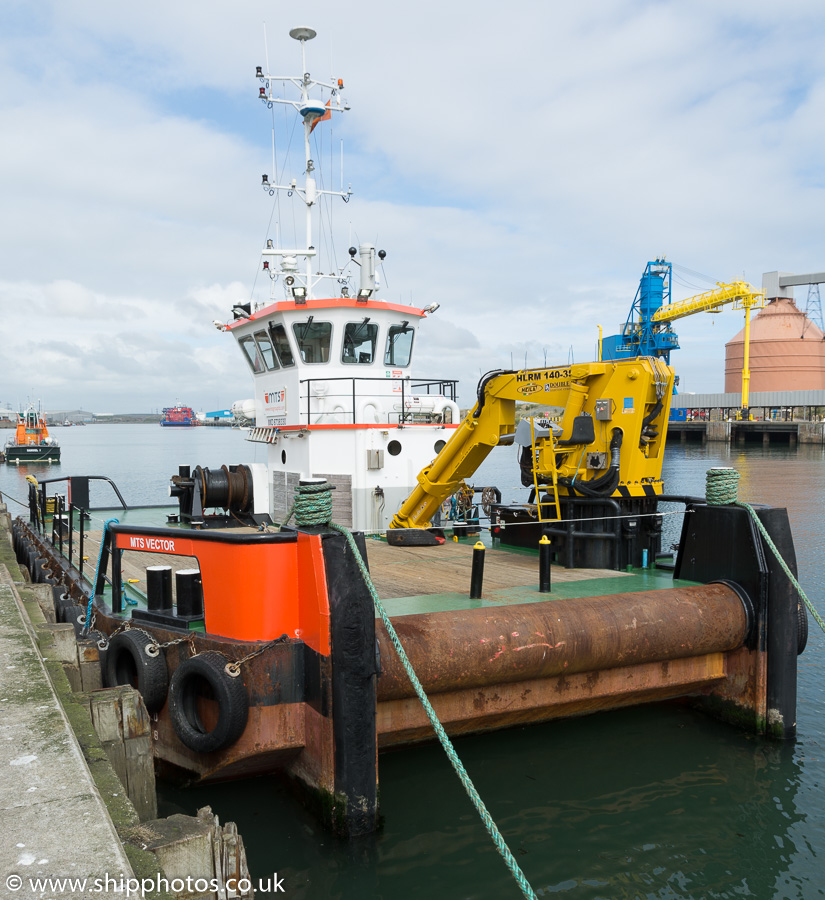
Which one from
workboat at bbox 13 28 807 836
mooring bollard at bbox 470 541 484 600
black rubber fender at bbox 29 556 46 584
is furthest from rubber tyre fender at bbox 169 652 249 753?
black rubber fender at bbox 29 556 46 584

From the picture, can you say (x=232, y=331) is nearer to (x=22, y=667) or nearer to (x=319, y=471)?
(x=319, y=471)

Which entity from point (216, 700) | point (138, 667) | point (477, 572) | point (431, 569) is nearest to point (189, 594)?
point (138, 667)

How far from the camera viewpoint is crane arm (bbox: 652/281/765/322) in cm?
6247

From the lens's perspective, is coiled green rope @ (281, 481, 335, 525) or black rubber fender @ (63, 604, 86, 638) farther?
black rubber fender @ (63, 604, 86, 638)

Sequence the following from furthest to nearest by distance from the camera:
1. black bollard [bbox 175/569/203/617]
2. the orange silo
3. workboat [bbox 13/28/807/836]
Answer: the orange silo < black bollard [bbox 175/569/203/617] < workboat [bbox 13/28/807/836]

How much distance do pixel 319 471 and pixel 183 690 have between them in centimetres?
654

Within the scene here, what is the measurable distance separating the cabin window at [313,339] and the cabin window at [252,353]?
1429 mm

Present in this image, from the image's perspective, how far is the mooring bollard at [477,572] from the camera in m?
6.96

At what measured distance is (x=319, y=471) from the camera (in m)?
12.0

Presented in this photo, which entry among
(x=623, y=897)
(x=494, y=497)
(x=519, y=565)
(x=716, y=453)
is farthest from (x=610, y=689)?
(x=716, y=453)

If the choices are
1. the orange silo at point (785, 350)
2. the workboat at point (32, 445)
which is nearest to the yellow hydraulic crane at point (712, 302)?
the orange silo at point (785, 350)

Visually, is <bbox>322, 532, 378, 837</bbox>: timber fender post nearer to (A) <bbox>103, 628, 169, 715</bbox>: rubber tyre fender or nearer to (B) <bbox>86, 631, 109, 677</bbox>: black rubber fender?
(A) <bbox>103, 628, 169, 715</bbox>: rubber tyre fender

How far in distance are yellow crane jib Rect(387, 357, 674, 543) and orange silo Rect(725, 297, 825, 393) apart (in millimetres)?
80833

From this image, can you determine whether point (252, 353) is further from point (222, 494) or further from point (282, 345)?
point (222, 494)
